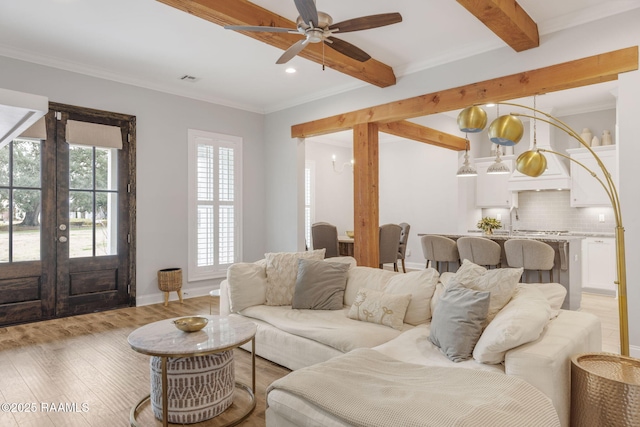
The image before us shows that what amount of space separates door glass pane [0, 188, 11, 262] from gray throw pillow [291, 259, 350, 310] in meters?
3.33

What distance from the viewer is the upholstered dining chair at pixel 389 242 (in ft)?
22.1

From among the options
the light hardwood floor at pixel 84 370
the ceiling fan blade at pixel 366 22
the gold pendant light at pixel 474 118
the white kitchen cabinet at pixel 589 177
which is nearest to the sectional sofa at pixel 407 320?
the light hardwood floor at pixel 84 370

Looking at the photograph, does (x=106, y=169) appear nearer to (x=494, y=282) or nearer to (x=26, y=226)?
(x=26, y=226)

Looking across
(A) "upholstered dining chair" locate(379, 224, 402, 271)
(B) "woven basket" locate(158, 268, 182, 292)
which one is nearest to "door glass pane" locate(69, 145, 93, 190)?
(B) "woven basket" locate(158, 268, 182, 292)

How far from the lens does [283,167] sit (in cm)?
637

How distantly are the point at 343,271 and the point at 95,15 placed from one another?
3222 millimetres

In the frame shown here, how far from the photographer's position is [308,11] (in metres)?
2.48

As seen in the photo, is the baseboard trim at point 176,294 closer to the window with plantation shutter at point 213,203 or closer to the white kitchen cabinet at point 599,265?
the window with plantation shutter at point 213,203

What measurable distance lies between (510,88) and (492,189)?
406 centimetres

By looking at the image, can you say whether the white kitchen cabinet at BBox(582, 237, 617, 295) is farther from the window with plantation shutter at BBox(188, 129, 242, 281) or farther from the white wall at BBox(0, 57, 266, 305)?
the white wall at BBox(0, 57, 266, 305)

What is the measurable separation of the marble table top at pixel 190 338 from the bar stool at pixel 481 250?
3.51m

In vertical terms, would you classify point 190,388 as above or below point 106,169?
below

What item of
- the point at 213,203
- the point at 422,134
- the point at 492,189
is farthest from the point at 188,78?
the point at 492,189

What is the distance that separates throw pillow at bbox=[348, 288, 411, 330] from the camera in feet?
9.73
